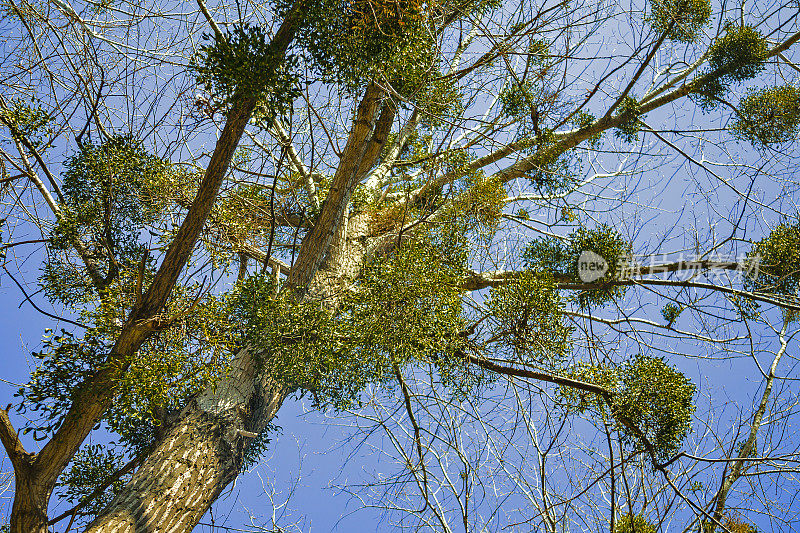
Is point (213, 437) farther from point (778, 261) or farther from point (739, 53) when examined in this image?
point (739, 53)

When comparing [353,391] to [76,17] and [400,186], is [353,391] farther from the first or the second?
[400,186]

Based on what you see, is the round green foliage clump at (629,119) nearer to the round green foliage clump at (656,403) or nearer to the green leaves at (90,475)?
the round green foliage clump at (656,403)

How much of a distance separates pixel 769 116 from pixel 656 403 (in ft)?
8.68

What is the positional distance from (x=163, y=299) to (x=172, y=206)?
3.31 feet

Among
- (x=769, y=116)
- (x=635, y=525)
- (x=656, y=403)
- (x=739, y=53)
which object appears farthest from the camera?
(x=769, y=116)

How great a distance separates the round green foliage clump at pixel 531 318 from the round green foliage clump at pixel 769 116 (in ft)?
8.07

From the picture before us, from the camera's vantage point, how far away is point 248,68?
2516 millimetres

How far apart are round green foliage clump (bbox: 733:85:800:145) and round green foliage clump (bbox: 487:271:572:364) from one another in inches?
96.8

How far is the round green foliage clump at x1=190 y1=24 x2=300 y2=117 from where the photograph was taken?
8.27ft

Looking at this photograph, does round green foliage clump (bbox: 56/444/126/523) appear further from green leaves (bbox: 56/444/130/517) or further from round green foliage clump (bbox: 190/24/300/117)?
round green foliage clump (bbox: 190/24/300/117)

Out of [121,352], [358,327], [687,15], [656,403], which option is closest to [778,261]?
[656,403]

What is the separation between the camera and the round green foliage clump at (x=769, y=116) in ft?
13.6

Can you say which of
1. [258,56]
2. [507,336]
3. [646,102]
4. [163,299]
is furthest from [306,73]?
[646,102]

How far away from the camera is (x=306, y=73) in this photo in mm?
2703
